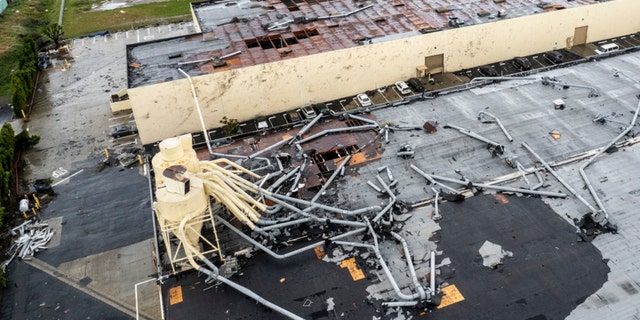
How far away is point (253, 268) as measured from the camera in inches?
1332

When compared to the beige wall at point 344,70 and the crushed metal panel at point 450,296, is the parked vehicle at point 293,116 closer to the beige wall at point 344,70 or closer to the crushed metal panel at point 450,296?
the beige wall at point 344,70

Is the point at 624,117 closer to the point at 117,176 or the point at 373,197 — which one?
the point at 373,197

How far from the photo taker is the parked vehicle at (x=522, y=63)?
215 ft

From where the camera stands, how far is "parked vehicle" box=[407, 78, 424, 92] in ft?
209

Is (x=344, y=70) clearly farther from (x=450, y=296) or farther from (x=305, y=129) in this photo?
(x=450, y=296)

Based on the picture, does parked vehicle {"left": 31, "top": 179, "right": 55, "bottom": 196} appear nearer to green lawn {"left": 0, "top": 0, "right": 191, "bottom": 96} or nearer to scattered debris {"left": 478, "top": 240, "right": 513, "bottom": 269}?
green lawn {"left": 0, "top": 0, "right": 191, "bottom": 96}

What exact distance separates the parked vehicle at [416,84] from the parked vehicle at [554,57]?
18750mm

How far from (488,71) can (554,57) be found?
9572mm

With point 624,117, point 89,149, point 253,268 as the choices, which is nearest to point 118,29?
point 89,149

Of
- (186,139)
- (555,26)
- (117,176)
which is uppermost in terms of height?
(186,139)

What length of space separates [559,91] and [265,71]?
108 ft

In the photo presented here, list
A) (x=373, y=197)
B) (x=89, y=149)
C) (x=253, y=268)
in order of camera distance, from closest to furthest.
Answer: (x=253, y=268), (x=373, y=197), (x=89, y=149)

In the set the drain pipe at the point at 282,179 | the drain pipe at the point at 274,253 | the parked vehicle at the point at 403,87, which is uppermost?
the drain pipe at the point at 282,179

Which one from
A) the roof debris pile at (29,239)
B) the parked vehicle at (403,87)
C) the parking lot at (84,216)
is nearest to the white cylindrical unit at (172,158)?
the parking lot at (84,216)
